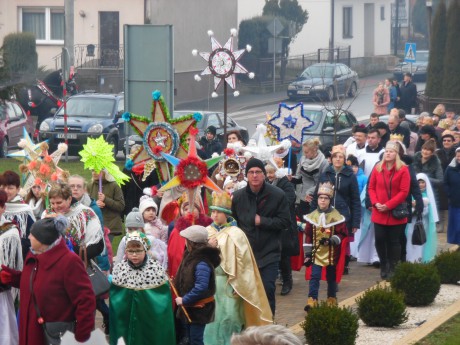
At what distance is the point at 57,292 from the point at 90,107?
22032 mm

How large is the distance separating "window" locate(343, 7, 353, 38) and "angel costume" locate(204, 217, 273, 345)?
5651cm

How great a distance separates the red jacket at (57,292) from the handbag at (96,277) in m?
1.23

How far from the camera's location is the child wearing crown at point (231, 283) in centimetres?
1034

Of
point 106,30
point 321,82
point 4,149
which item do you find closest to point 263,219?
point 4,149

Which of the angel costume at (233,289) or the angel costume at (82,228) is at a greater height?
the angel costume at (82,228)

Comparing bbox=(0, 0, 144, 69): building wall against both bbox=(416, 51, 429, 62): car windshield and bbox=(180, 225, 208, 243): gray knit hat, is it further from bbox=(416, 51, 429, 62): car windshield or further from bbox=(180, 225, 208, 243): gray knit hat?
bbox=(180, 225, 208, 243): gray knit hat

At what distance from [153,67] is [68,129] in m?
14.2

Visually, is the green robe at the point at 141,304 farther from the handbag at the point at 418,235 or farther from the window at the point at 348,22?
the window at the point at 348,22

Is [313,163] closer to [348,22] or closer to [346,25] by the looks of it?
[346,25]

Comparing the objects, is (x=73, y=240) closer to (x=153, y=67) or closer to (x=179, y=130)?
(x=179, y=130)

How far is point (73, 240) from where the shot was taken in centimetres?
957

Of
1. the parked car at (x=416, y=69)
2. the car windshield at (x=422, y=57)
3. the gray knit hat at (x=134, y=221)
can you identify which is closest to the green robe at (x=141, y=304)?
the gray knit hat at (x=134, y=221)

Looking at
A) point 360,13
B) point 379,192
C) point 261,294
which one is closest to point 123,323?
point 261,294

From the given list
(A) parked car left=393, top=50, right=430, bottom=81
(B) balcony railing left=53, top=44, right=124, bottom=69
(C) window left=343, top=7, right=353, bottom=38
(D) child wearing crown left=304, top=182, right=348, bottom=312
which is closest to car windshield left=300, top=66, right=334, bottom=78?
(A) parked car left=393, top=50, right=430, bottom=81
